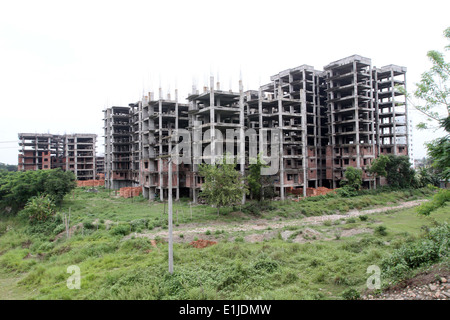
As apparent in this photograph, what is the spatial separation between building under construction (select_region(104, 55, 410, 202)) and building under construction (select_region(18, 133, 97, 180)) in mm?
27274

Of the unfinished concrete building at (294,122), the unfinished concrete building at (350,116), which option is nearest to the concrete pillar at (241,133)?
the unfinished concrete building at (294,122)

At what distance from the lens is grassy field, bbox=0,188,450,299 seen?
40.9 ft

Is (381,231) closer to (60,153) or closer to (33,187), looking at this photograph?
(33,187)

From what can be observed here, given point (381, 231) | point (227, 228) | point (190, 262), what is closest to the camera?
point (190, 262)

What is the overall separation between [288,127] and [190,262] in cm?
3469

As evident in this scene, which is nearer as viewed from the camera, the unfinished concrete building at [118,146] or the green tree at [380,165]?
the green tree at [380,165]

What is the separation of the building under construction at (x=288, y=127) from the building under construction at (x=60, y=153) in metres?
27.3

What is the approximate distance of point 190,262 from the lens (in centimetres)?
1606

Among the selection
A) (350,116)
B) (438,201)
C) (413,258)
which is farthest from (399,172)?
(413,258)

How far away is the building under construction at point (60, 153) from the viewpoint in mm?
77938

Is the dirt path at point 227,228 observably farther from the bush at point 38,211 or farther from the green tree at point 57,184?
the green tree at point 57,184

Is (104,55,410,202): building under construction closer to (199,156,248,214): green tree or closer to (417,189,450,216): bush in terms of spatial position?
(199,156,248,214): green tree
